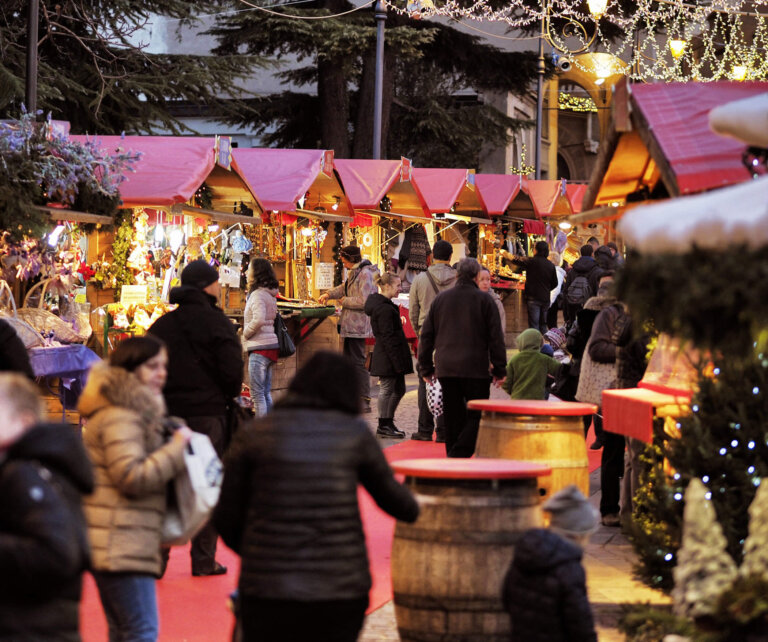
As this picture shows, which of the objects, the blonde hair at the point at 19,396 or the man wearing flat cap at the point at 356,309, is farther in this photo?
the man wearing flat cap at the point at 356,309

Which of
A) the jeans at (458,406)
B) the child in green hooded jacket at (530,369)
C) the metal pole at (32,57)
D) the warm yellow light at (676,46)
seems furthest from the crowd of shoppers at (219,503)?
the warm yellow light at (676,46)

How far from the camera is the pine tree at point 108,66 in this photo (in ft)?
78.6

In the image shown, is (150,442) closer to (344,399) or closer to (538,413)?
(344,399)

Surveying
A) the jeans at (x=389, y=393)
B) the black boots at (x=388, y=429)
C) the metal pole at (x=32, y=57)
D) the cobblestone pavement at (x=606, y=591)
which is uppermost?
the metal pole at (x=32, y=57)

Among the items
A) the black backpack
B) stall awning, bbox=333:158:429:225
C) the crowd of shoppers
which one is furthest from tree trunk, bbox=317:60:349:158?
the crowd of shoppers

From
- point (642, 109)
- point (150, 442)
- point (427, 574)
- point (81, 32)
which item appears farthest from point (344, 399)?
point (81, 32)

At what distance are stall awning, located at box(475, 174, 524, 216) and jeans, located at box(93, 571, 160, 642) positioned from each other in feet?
59.7

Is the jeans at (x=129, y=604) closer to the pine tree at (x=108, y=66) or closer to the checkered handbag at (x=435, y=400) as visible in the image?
the checkered handbag at (x=435, y=400)

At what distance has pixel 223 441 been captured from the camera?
7.53 metres

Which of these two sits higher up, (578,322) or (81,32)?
(81,32)

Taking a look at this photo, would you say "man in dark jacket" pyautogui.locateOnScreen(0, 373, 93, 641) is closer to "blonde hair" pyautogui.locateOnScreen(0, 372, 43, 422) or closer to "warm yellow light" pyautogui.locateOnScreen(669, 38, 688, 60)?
"blonde hair" pyautogui.locateOnScreen(0, 372, 43, 422)

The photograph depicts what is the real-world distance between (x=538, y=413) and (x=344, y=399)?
347 centimetres

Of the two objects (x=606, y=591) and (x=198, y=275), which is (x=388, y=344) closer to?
(x=198, y=275)

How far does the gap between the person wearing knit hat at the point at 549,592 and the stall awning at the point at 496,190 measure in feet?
59.5
